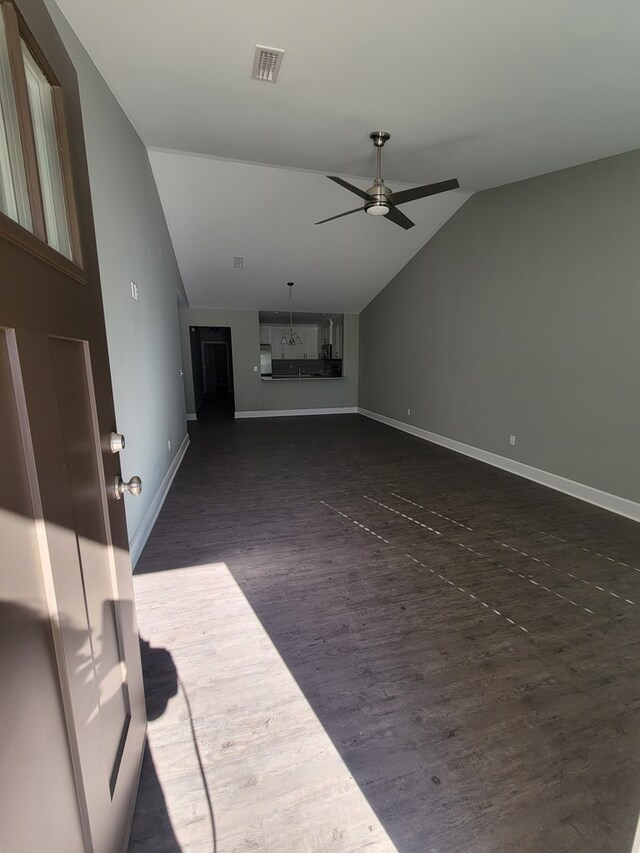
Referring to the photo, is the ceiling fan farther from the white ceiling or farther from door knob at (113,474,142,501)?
door knob at (113,474,142,501)

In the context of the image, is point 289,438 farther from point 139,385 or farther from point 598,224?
point 598,224

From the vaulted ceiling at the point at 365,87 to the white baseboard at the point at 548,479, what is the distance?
285 centimetres

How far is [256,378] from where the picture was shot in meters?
8.05

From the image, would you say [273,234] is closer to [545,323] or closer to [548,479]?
[545,323]

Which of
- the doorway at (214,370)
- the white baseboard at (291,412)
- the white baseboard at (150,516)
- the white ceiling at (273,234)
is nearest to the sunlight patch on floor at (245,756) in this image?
the white baseboard at (150,516)

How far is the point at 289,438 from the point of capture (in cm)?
620

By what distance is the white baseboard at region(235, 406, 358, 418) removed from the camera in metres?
8.18

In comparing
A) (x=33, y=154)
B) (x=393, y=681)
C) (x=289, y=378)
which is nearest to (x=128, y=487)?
(x=33, y=154)

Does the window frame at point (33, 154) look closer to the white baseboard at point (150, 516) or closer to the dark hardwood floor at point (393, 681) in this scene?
the dark hardwood floor at point (393, 681)

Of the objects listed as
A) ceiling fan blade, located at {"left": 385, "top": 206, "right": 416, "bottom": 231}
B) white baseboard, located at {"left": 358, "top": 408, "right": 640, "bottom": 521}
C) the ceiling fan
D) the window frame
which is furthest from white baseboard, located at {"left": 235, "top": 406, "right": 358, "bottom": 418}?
the window frame

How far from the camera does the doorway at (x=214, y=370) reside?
10117 mm

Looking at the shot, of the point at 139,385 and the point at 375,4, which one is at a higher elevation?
the point at 375,4

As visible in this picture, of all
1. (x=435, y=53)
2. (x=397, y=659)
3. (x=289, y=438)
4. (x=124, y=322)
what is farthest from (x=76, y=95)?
(x=289, y=438)

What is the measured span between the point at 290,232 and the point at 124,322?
3.36m
